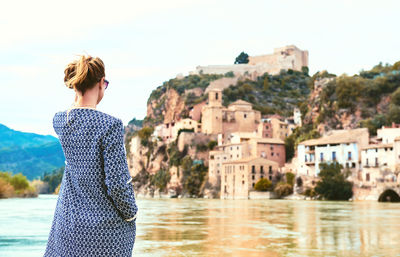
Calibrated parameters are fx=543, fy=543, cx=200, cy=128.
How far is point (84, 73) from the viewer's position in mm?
3525

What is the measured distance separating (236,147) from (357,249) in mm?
59860

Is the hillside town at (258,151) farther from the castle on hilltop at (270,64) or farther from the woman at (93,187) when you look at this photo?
the woman at (93,187)

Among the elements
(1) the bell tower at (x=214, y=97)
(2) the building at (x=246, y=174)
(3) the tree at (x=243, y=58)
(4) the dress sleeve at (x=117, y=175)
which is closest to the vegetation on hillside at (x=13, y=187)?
(2) the building at (x=246, y=174)

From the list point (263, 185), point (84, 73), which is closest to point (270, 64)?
point (263, 185)

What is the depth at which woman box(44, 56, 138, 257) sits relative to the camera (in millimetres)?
3410

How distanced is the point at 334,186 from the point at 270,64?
65.2m

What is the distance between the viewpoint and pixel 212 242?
11.6 metres

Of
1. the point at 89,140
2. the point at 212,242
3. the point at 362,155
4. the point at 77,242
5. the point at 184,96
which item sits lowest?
the point at 212,242

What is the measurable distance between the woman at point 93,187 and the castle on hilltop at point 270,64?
10641 cm

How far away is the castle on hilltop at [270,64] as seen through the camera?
367ft

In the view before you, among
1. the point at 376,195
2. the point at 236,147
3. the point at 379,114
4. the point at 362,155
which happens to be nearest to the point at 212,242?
the point at 376,195

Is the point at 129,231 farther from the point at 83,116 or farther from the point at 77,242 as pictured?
the point at 83,116

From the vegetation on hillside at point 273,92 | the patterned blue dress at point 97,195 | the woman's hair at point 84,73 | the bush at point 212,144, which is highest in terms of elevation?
the vegetation on hillside at point 273,92

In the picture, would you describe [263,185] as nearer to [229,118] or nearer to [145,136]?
[229,118]
